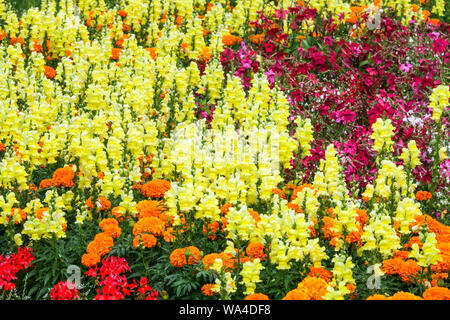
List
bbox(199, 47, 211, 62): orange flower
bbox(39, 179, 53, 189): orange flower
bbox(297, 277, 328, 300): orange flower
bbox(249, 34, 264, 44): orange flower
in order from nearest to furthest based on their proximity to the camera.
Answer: bbox(297, 277, 328, 300): orange flower, bbox(39, 179, 53, 189): orange flower, bbox(199, 47, 211, 62): orange flower, bbox(249, 34, 264, 44): orange flower

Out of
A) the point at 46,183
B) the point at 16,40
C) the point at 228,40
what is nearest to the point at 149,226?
the point at 46,183

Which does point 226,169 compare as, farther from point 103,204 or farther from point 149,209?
point 103,204

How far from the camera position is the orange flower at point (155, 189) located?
5.23 metres

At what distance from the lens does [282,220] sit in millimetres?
4289

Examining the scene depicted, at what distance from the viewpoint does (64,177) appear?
210 inches

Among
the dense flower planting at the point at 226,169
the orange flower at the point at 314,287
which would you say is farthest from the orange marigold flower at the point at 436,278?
the orange flower at the point at 314,287

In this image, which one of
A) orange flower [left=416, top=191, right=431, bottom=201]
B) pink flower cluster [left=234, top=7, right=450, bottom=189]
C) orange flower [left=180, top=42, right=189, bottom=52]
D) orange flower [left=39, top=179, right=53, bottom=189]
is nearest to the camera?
orange flower [left=39, top=179, right=53, bottom=189]

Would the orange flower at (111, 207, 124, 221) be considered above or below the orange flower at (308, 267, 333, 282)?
above

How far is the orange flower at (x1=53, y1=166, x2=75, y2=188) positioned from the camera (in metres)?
5.31

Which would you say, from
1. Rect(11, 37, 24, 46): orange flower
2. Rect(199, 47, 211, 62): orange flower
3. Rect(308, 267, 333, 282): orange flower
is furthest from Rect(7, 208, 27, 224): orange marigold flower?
Rect(11, 37, 24, 46): orange flower

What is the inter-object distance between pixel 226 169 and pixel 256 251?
981mm

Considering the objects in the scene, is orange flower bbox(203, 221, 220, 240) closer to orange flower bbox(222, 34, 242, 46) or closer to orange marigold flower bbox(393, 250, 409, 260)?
orange marigold flower bbox(393, 250, 409, 260)

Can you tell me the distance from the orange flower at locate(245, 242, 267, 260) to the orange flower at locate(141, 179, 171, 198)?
1.13 metres

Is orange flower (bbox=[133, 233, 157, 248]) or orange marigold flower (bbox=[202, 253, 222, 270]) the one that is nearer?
orange marigold flower (bbox=[202, 253, 222, 270])
